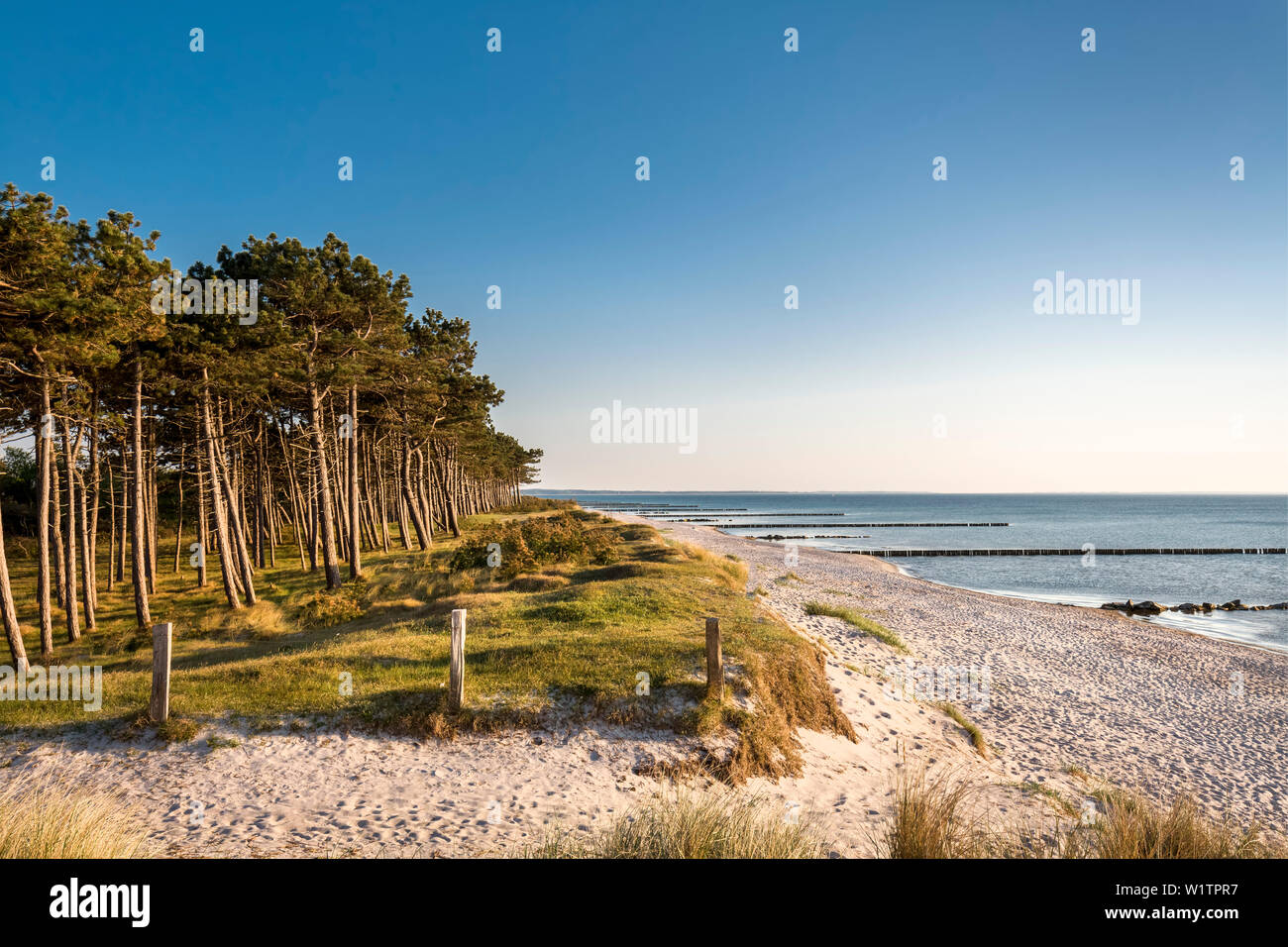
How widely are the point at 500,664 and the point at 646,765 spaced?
4.43 m

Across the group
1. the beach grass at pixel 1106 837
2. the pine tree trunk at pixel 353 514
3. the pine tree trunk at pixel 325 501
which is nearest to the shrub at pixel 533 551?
the pine tree trunk at pixel 353 514

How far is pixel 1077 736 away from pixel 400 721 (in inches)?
590

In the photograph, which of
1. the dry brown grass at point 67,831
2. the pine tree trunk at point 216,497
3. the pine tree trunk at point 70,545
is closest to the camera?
the dry brown grass at point 67,831

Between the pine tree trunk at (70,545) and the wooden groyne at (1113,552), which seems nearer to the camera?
the pine tree trunk at (70,545)

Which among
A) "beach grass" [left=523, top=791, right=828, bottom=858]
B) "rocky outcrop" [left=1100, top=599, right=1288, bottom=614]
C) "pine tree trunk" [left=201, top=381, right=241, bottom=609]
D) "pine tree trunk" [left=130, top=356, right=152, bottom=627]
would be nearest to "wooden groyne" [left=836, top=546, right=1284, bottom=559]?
"rocky outcrop" [left=1100, top=599, right=1288, bottom=614]

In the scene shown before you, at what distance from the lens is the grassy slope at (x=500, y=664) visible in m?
10.7

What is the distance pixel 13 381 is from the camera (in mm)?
18750

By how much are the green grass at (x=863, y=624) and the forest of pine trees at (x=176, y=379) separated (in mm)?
20415

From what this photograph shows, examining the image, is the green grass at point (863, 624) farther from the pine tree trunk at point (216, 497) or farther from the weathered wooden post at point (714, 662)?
the pine tree trunk at point (216, 497)

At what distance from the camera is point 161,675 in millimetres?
10242

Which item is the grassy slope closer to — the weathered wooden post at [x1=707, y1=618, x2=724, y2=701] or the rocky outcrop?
→ the weathered wooden post at [x1=707, y1=618, x2=724, y2=701]

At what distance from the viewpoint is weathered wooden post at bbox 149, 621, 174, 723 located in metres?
10.1
